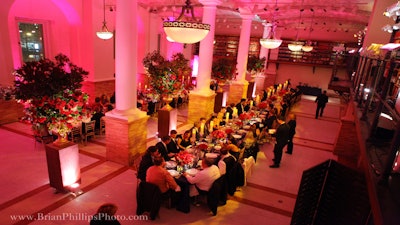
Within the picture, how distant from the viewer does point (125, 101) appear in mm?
7055

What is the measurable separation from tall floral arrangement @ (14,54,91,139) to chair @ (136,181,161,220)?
2.07 m

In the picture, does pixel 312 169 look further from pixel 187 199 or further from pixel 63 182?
pixel 63 182

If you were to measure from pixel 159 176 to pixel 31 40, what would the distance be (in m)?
10.7

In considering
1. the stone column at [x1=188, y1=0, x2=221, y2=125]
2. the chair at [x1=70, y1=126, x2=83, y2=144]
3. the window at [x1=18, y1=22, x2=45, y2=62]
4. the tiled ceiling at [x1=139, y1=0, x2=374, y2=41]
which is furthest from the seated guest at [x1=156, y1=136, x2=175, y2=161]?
the window at [x1=18, y1=22, x2=45, y2=62]

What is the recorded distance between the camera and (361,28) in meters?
18.8

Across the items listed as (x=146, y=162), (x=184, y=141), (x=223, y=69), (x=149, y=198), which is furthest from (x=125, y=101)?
(x=223, y=69)

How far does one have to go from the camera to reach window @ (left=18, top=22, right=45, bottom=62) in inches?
459

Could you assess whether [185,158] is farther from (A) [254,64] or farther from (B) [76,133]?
(A) [254,64]

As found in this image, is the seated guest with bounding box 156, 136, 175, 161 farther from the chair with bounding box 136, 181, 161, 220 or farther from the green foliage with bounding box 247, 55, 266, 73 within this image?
the green foliage with bounding box 247, 55, 266, 73

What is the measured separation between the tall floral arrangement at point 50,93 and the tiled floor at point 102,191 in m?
1.52

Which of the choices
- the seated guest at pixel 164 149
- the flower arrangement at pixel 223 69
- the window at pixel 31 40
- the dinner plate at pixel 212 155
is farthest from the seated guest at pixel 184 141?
the window at pixel 31 40

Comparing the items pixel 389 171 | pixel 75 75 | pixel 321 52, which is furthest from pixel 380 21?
pixel 321 52

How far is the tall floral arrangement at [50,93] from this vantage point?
491 cm

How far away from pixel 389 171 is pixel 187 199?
359cm
